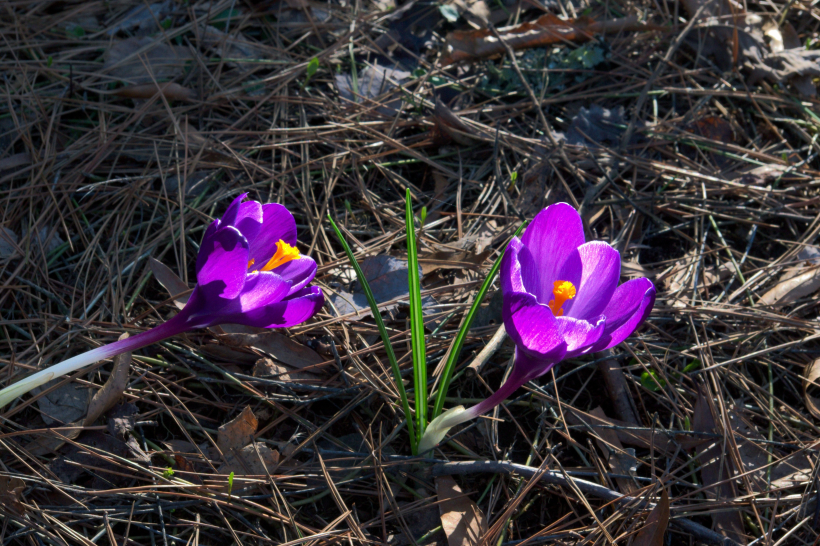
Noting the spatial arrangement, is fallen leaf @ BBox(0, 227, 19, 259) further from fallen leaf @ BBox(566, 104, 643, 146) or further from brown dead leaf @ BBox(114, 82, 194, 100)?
fallen leaf @ BBox(566, 104, 643, 146)

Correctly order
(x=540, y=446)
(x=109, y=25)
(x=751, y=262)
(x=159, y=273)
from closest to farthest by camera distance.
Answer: (x=540, y=446) → (x=159, y=273) → (x=751, y=262) → (x=109, y=25)

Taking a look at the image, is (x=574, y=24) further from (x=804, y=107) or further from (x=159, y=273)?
(x=159, y=273)

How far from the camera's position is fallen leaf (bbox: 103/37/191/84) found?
2643 millimetres

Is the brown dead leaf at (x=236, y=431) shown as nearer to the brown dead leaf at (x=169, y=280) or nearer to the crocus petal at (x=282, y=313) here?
the crocus petal at (x=282, y=313)

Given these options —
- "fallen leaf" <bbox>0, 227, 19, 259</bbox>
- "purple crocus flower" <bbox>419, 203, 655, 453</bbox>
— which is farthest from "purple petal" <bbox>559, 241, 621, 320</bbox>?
"fallen leaf" <bbox>0, 227, 19, 259</bbox>

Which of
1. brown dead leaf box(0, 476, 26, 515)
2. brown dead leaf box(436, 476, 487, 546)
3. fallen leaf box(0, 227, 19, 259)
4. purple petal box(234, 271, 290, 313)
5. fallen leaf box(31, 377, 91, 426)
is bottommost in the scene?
brown dead leaf box(436, 476, 487, 546)

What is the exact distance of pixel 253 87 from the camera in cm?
269

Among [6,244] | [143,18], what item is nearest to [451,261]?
[6,244]

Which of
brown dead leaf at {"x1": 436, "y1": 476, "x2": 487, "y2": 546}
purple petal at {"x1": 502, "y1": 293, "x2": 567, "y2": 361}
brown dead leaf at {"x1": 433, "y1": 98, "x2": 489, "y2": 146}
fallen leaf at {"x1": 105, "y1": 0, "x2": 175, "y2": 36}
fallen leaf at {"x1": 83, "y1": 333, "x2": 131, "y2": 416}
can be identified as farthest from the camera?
fallen leaf at {"x1": 105, "y1": 0, "x2": 175, "y2": 36}

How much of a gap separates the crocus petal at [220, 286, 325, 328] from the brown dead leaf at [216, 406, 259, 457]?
0.33 m

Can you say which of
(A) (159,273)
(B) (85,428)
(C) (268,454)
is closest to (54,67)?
(A) (159,273)

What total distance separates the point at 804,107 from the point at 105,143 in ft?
10.0

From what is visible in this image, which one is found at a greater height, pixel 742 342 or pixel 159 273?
pixel 159 273

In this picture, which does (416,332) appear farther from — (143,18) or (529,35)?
(143,18)
